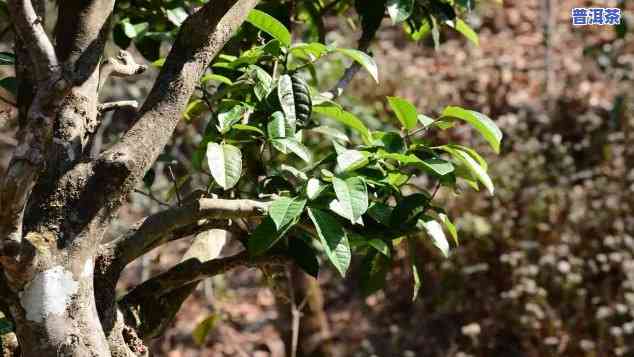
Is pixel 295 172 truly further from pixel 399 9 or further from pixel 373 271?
pixel 399 9

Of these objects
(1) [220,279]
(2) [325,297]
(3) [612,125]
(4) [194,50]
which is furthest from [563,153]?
(4) [194,50]

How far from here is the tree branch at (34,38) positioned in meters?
1.01

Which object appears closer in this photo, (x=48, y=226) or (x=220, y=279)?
(x=48, y=226)

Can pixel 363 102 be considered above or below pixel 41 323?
below

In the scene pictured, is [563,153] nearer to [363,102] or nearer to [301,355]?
[363,102]

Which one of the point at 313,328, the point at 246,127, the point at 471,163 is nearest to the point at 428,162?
the point at 471,163

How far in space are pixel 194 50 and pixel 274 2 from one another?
574 mm

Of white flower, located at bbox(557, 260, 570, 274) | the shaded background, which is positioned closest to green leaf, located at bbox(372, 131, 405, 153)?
the shaded background

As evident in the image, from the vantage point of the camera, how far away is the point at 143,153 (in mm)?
1179

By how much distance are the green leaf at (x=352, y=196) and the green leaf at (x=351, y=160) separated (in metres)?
0.03

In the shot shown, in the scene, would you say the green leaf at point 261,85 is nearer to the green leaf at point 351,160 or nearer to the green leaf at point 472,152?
the green leaf at point 351,160

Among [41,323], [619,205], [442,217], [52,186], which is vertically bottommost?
[619,205]

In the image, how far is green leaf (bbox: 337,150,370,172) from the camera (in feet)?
4.02

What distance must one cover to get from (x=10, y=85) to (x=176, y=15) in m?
0.44
